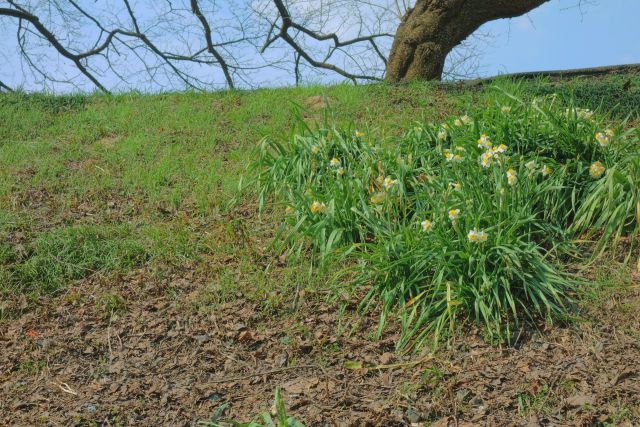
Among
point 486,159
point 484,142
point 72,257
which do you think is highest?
point 484,142

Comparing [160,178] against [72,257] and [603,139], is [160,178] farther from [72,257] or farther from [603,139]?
[603,139]

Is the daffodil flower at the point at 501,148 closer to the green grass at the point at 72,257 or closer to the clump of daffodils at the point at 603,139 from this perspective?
the clump of daffodils at the point at 603,139

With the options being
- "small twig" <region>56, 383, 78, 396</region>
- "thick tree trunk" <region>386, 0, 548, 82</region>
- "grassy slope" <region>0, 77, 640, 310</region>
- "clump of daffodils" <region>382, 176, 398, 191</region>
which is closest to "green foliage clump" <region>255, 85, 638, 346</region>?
"clump of daffodils" <region>382, 176, 398, 191</region>

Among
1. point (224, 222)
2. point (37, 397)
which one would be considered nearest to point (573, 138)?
point (224, 222)

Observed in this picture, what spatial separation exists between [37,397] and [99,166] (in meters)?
3.27

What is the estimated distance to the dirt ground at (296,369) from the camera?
374 centimetres

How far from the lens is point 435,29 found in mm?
9062

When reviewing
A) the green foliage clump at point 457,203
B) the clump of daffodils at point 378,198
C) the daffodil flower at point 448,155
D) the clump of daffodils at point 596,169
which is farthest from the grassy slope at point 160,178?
the daffodil flower at point 448,155

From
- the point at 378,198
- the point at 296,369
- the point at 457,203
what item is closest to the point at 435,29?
the point at 378,198

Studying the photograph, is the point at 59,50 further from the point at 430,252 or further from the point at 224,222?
the point at 430,252

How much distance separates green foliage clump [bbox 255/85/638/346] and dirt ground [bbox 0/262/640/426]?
0.27m

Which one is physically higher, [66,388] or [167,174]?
[167,174]

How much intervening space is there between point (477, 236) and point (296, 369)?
4.25 feet

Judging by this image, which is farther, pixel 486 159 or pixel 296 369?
pixel 486 159
